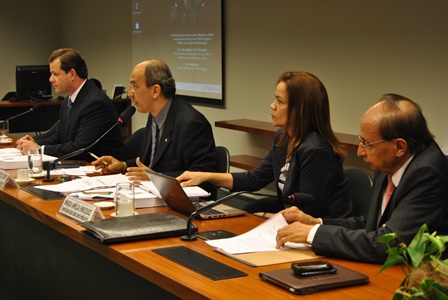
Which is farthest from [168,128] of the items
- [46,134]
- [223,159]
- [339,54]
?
[339,54]

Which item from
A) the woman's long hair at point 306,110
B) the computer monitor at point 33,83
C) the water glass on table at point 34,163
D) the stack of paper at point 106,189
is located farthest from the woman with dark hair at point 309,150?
the computer monitor at point 33,83

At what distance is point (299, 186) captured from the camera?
2.91m

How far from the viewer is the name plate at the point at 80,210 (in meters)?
2.53

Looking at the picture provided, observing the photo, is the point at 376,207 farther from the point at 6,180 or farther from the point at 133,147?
the point at 133,147

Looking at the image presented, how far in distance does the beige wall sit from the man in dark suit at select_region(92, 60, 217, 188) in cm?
196

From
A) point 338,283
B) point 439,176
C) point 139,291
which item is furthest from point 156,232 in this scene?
point 439,176

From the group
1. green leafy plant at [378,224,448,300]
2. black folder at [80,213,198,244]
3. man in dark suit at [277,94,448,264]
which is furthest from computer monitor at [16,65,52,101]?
green leafy plant at [378,224,448,300]

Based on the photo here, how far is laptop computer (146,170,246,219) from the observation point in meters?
2.60

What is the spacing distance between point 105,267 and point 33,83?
5138mm

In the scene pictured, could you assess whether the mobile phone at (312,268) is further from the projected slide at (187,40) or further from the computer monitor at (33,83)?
the computer monitor at (33,83)

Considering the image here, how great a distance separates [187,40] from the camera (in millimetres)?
7234

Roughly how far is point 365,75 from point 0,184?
3052 millimetres

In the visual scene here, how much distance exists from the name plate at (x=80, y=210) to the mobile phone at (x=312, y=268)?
941mm

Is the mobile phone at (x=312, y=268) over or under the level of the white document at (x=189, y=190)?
over
